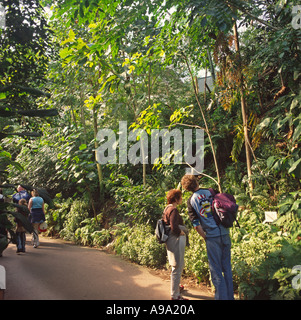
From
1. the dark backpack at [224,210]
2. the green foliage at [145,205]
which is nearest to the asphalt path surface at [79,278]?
the green foliage at [145,205]

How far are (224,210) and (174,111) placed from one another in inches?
155

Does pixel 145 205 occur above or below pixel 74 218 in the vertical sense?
above

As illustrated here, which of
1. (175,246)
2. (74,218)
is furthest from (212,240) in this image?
(74,218)

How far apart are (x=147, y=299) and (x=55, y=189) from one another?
320 inches

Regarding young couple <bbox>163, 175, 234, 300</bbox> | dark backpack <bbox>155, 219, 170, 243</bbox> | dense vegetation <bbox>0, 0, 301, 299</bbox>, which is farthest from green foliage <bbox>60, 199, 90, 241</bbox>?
young couple <bbox>163, 175, 234, 300</bbox>

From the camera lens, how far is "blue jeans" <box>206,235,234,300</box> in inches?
149

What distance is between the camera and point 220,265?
3.86m

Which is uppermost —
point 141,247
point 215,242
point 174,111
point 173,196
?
point 174,111

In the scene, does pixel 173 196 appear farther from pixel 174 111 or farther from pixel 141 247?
pixel 174 111

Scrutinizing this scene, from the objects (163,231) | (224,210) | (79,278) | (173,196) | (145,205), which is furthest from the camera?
(145,205)

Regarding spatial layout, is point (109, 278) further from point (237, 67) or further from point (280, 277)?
point (237, 67)

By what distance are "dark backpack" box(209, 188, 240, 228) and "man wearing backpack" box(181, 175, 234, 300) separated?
0.06 meters

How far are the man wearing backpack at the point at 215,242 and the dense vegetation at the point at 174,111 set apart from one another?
1.53 feet
